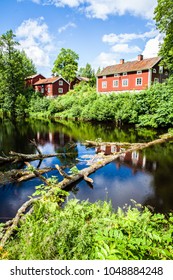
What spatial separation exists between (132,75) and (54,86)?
21.2m

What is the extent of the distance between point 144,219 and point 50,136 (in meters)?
17.6

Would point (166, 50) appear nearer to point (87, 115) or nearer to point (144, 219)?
point (87, 115)

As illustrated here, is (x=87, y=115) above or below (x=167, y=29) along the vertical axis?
below

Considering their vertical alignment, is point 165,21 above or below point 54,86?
above

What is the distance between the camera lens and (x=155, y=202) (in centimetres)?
762

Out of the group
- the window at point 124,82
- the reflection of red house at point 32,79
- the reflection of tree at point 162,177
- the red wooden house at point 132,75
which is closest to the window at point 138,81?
the red wooden house at point 132,75

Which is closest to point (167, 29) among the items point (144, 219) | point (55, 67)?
point (144, 219)

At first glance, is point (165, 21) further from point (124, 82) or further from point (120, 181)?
point (120, 181)

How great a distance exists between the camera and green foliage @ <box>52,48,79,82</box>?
5678cm

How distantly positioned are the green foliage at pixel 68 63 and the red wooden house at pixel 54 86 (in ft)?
11.5

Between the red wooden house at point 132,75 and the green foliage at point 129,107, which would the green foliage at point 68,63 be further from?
the green foliage at point 129,107

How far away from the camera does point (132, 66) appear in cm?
3841

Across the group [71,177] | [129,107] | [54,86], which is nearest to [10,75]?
[54,86]
